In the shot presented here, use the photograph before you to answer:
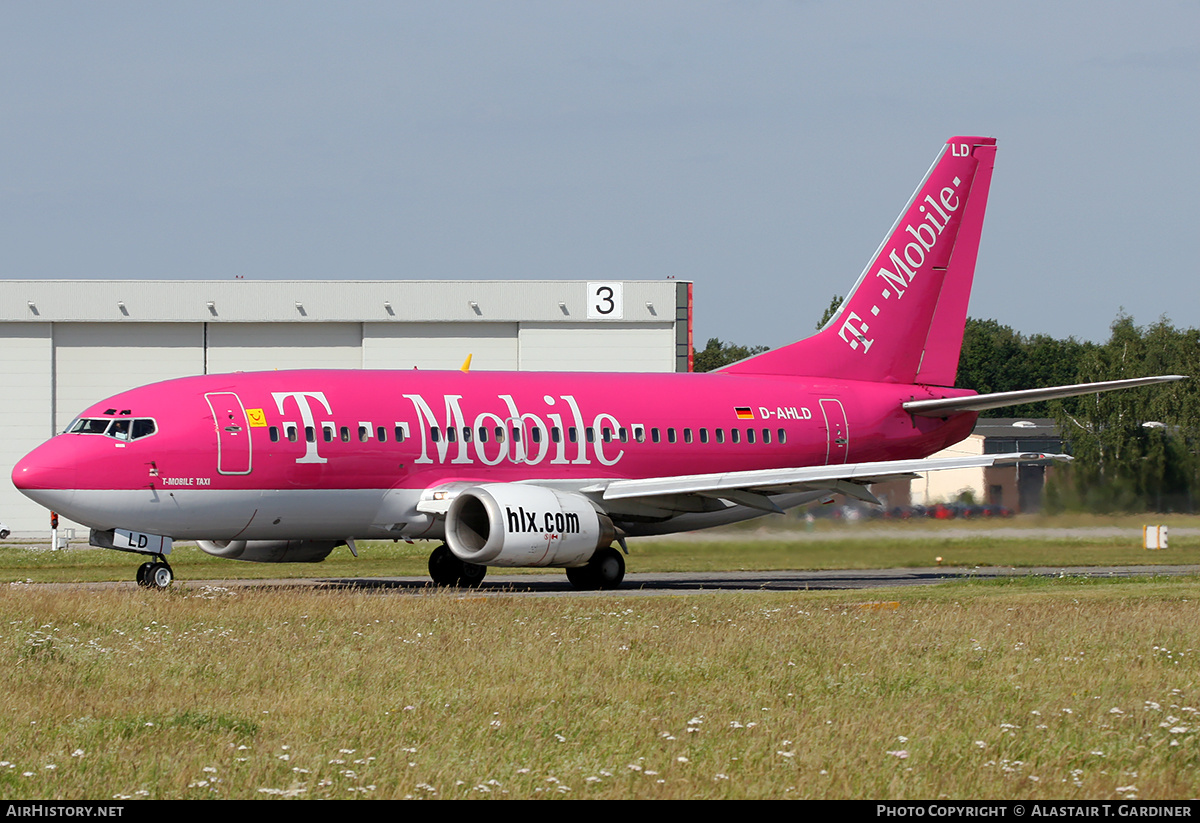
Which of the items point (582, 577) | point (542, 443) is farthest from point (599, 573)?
point (542, 443)

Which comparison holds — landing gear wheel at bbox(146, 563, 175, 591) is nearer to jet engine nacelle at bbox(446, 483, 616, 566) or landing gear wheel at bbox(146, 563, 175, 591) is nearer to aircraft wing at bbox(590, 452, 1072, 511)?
jet engine nacelle at bbox(446, 483, 616, 566)

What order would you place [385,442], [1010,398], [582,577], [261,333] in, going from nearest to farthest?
[385,442] < [582,577] < [1010,398] < [261,333]

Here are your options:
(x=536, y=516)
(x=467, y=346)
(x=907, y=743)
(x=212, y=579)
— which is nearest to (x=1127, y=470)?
(x=536, y=516)

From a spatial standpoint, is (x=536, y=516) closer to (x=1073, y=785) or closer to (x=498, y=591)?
(x=498, y=591)

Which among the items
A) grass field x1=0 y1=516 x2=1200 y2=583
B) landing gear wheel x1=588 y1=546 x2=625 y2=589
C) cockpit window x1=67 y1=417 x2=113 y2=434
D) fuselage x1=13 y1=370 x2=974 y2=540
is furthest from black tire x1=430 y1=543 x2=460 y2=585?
cockpit window x1=67 y1=417 x2=113 y2=434

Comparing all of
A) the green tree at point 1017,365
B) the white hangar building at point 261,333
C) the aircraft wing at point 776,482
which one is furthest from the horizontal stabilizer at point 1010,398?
the green tree at point 1017,365

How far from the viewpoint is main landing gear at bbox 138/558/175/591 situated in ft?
78.0

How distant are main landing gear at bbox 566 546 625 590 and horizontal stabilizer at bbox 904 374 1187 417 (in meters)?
7.88

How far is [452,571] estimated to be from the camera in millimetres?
28000

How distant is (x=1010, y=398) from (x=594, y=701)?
19.8 metres

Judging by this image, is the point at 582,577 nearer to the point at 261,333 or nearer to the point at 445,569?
the point at 445,569

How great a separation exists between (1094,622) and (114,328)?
47915 millimetres

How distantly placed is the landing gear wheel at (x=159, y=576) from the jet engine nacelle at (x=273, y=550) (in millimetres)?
3136
